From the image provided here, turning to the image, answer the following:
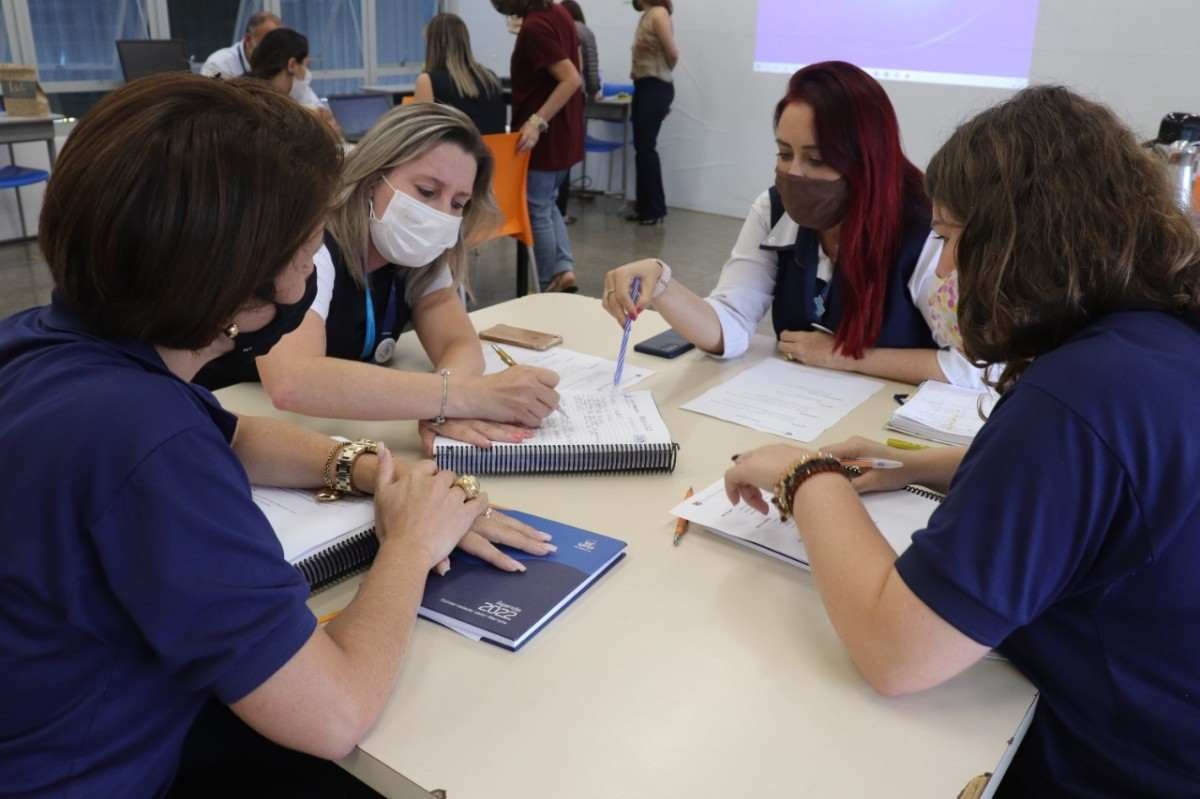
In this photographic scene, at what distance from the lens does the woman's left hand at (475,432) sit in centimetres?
138

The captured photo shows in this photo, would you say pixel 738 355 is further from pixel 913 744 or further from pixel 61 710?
pixel 61 710

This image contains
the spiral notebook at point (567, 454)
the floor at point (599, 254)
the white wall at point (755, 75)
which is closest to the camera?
the spiral notebook at point (567, 454)

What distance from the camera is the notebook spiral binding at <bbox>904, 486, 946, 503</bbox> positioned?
4.13 ft

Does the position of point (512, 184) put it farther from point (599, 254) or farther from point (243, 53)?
point (243, 53)

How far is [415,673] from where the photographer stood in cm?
94

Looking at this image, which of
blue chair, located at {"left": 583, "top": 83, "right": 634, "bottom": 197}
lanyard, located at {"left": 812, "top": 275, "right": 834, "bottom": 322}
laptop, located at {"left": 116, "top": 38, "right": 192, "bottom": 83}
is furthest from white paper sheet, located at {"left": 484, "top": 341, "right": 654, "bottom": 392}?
blue chair, located at {"left": 583, "top": 83, "right": 634, "bottom": 197}

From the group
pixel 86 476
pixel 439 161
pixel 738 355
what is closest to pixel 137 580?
pixel 86 476

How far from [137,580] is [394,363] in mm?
1184

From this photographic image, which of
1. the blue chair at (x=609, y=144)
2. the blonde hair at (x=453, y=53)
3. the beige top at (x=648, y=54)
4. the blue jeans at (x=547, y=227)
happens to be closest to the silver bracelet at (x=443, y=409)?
the blue jeans at (x=547, y=227)

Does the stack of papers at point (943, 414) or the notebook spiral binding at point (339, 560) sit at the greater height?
the notebook spiral binding at point (339, 560)

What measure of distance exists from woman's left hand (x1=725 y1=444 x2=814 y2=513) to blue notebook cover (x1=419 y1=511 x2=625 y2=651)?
176 millimetres

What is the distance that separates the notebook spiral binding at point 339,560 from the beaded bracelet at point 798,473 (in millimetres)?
488

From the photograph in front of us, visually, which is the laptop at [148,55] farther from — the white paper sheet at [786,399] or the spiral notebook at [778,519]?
the spiral notebook at [778,519]

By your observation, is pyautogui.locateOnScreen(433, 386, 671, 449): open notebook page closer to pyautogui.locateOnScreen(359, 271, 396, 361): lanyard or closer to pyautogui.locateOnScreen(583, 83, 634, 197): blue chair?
pyautogui.locateOnScreen(359, 271, 396, 361): lanyard
